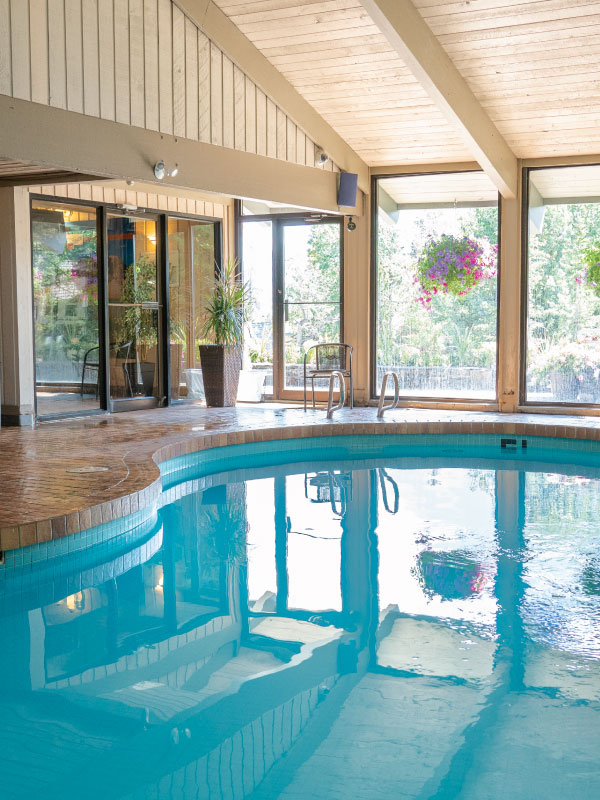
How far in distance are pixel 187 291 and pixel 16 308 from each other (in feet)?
9.41

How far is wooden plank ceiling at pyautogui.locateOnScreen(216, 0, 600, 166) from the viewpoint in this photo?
23.6ft

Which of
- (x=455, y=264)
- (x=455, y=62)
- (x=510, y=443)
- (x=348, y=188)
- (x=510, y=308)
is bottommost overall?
(x=510, y=443)

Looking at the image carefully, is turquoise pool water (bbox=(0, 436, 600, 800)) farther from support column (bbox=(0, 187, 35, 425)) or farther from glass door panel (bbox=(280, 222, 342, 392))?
glass door panel (bbox=(280, 222, 342, 392))

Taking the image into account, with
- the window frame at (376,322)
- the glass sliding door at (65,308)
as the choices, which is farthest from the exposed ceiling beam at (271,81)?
the glass sliding door at (65,308)

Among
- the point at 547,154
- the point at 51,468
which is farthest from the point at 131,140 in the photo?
the point at 547,154

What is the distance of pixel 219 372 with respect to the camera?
33.3ft

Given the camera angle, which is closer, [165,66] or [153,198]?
[165,66]

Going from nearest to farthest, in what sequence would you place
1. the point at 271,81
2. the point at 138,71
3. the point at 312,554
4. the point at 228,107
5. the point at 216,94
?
the point at 312,554 < the point at 138,71 < the point at 216,94 < the point at 228,107 < the point at 271,81

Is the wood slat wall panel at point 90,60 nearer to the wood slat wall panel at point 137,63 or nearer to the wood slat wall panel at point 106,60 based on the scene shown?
the wood slat wall panel at point 106,60

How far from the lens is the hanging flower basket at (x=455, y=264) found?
32.5ft

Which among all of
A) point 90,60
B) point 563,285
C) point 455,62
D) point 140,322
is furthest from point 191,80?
point 563,285

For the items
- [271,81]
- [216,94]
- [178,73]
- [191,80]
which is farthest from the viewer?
[271,81]

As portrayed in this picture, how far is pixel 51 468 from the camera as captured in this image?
5910mm

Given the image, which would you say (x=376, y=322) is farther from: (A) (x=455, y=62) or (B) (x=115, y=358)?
(A) (x=455, y=62)
